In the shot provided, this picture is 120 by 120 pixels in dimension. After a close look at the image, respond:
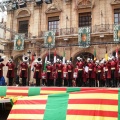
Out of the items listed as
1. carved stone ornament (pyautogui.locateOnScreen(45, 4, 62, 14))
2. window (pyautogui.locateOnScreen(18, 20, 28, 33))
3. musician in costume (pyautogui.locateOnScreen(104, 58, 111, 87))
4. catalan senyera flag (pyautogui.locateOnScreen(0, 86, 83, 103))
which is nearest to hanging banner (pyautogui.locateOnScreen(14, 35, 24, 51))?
window (pyautogui.locateOnScreen(18, 20, 28, 33))

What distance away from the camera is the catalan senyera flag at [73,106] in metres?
5.54

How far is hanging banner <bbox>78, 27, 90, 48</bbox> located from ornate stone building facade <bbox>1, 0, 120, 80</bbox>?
521 mm

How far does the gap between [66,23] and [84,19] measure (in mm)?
1652

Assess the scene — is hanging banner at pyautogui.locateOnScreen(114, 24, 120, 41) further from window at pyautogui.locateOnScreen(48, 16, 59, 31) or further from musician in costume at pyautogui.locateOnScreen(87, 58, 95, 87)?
musician in costume at pyautogui.locateOnScreen(87, 58, 95, 87)

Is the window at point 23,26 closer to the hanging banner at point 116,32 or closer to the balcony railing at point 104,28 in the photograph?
the balcony railing at point 104,28

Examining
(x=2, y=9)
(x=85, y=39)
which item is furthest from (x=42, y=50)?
(x=2, y=9)

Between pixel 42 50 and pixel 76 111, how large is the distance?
16.1 m

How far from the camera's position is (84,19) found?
21125 millimetres

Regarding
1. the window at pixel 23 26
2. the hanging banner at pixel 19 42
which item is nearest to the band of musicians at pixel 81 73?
the hanging banner at pixel 19 42

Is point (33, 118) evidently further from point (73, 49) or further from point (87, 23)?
point (87, 23)

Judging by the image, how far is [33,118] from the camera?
6020 mm

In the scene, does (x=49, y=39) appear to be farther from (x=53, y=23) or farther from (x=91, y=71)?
(x=91, y=71)

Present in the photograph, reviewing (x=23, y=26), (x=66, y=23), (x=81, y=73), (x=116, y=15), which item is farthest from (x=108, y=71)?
(x=23, y=26)

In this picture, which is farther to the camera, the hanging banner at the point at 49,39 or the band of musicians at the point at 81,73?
the hanging banner at the point at 49,39
